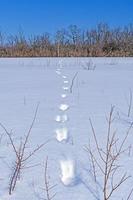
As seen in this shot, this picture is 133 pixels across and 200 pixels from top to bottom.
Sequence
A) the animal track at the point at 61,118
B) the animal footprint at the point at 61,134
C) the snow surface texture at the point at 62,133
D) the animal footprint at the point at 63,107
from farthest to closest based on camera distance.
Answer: the animal footprint at the point at 63,107 < the animal track at the point at 61,118 < the animal footprint at the point at 61,134 < the snow surface texture at the point at 62,133

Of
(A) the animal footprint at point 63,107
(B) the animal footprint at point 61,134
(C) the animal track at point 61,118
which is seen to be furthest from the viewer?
(A) the animal footprint at point 63,107

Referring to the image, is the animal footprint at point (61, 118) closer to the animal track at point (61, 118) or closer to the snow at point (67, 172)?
the animal track at point (61, 118)

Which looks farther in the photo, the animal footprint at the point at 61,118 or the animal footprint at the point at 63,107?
the animal footprint at the point at 63,107

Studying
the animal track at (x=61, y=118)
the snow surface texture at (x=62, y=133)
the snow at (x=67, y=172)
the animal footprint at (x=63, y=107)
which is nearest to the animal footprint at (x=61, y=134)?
the snow surface texture at (x=62, y=133)

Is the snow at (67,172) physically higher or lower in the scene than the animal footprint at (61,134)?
higher

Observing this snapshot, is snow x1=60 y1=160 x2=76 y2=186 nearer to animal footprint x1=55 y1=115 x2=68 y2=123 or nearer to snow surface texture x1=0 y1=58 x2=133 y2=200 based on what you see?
snow surface texture x1=0 y1=58 x2=133 y2=200

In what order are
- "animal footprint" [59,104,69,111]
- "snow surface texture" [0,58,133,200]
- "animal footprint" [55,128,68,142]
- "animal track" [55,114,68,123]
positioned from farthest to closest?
"animal footprint" [59,104,69,111], "animal track" [55,114,68,123], "animal footprint" [55,128,68,142], "snow surface texture" [0,58,133,200]

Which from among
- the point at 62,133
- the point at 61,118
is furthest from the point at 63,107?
the point at 62,133

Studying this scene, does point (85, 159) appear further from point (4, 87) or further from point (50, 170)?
point (4, 87)

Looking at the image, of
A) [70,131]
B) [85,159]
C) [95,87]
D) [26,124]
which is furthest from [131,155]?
[95,87]

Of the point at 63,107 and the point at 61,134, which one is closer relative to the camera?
the point at 61,134

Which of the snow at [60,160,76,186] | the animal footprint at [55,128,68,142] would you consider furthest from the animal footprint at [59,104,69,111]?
A: the snow at [60,160,76,186]

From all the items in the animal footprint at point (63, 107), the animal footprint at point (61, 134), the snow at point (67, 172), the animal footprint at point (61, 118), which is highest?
the snow at point (67, 172)

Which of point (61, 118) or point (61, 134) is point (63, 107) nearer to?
point (61, 118)
